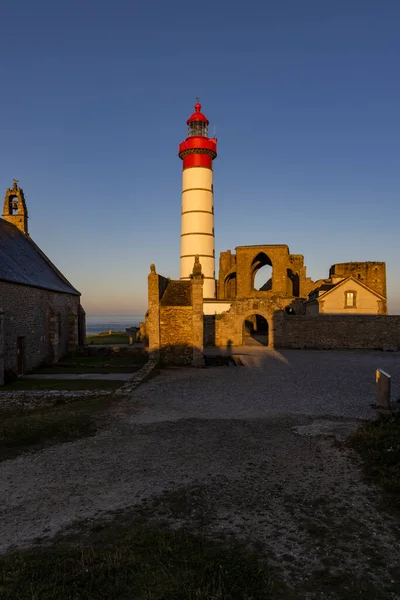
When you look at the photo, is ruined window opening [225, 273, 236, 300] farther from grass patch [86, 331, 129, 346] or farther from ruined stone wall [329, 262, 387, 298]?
grass patch [86, 331, 129, 346]

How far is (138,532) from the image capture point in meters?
4.97

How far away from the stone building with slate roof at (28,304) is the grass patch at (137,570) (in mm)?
13242

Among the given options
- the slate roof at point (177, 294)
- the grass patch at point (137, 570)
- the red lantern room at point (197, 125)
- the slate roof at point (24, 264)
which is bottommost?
the grass patch at point (137, 570)

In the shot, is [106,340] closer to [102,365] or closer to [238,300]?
[238,300]

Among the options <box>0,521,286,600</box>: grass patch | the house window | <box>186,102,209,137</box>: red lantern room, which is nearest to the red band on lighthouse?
<box>186,102,209,137</box>: red lantern room

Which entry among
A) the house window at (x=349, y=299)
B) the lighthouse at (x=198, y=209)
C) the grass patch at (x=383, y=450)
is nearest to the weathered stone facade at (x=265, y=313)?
the house window at (x=349, y=299)

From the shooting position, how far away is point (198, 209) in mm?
36969

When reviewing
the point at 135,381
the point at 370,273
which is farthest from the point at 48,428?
the point at 370,273

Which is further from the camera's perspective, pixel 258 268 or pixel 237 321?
pixel 258 268

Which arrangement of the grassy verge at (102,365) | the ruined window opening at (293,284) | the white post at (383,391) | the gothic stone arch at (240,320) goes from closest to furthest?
1. the white post at (383,391)
2. the grassy verge at (102,365)
3. the gothic stone arch at (240,320)
4. the ruined window opening at (293,284)

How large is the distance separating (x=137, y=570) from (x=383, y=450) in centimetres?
533

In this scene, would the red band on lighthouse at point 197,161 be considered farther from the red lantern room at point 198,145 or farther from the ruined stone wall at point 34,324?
the ruined stone wall at point 34,324

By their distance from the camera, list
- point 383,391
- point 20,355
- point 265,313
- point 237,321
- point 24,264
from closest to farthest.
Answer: point 383,391
point 20,355
point 24,264
point 265,313
point 237,321

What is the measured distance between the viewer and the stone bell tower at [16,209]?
91.1 feet
